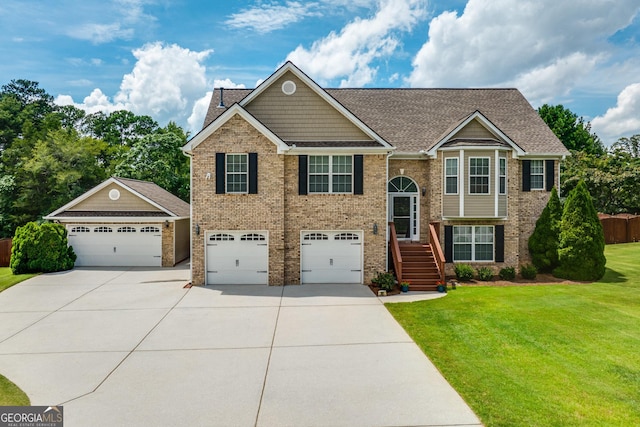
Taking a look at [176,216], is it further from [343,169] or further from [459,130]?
[459,130]

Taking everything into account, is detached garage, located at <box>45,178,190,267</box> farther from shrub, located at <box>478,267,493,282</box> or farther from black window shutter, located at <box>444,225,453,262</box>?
shrub, located at <box>478,267,493,282</box>

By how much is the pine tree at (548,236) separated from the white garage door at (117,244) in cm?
1780

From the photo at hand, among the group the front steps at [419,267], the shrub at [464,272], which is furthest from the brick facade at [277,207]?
the shrub at [464,272]

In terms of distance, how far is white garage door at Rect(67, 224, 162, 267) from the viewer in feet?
60.5

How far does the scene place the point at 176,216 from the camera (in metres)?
18.8

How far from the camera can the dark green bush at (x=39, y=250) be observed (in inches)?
651

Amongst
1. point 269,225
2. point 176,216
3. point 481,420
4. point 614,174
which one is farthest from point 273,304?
point 614,174

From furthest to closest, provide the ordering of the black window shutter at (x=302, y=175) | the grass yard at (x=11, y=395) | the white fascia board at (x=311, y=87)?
the white fascia board at (x=311, y=87), the black window shutter at (x=302, y=175), the grass yard at (x=11, y=395)

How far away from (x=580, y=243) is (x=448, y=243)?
524 centimetres

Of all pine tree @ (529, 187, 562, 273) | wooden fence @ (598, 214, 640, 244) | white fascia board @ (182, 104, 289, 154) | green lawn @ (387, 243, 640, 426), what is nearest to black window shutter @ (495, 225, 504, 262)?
pine tree @ (529, 187, 562, 273)

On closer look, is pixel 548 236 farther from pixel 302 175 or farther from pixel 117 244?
pixel 117 244

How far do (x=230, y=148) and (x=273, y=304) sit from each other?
20.5 feet

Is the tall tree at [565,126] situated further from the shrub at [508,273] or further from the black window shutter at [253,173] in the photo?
the black window shutter at [253,173]

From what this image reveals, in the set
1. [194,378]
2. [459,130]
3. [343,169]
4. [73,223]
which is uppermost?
[459,130]
